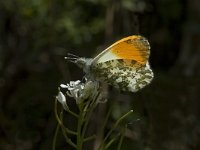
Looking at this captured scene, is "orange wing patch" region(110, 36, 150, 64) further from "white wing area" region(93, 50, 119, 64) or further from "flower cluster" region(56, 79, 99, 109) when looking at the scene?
"flower cluster" region(56, 79, 99, 109)

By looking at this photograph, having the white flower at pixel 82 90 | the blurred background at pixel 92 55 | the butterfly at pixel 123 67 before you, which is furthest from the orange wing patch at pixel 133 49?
the blurred background at pixel 92 55

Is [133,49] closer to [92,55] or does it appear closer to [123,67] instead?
[123,67]

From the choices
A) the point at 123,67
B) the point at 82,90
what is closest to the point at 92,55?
the point at 123,67

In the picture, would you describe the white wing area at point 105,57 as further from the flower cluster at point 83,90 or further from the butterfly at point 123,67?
the flower cluster at point 83,90
